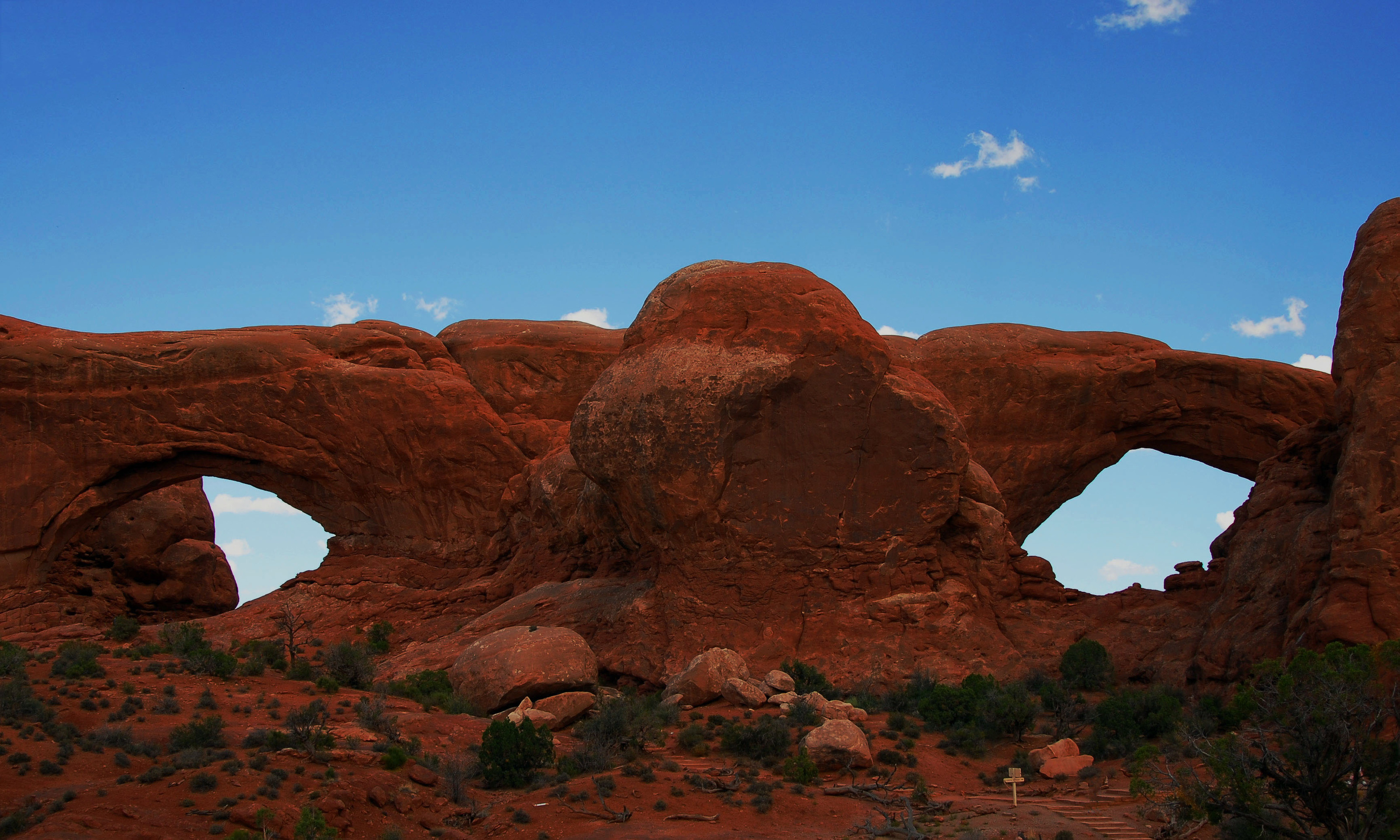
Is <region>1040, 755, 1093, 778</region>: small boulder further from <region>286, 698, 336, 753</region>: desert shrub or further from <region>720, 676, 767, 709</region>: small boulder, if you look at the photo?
<region>286, 698, 336, 753</region>: desert shrub

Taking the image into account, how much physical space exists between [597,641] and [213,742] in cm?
826

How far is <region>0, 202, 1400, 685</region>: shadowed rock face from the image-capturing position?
1844 cm

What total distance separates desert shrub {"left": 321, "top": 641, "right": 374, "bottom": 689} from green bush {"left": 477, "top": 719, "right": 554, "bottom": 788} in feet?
18.2

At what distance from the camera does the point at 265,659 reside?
20328 millimetres

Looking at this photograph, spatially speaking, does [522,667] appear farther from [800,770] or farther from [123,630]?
[123,630]

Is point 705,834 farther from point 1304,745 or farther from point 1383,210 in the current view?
point 1383,210

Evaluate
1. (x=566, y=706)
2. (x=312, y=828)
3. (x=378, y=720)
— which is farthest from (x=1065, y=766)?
(x=312, y=828)

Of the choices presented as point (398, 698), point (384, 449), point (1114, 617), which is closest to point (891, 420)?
point (1114, 617)

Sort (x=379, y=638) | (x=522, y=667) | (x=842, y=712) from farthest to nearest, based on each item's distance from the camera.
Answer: (x=379, y=638), (x=522, y=667), (x=842, y=712)

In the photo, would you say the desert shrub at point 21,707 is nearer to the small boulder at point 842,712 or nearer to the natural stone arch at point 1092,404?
the small boulder at point 842,712

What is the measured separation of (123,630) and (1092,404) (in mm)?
22163

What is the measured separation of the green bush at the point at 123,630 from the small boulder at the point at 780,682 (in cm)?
1321

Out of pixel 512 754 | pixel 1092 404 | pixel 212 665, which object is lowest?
pixel 512 754

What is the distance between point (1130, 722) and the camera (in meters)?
16.2
